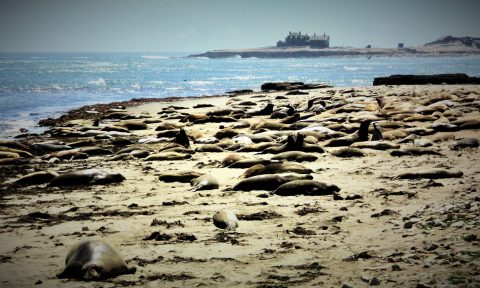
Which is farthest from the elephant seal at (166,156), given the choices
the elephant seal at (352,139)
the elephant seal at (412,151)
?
the elephant seal at (412,151)

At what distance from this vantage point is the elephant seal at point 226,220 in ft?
19.0

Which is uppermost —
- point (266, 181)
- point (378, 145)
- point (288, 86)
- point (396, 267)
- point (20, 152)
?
point (396, 267)

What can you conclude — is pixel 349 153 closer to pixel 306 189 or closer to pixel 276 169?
pixel 276 169

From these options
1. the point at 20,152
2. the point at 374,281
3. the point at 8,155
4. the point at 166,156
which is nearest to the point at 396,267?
the point at 374,281

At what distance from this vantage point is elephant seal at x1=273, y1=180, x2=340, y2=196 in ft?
23.9

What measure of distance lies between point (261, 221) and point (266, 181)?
5.73ft

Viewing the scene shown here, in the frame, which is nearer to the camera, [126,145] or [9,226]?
[9,226]

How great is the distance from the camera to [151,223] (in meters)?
6.20

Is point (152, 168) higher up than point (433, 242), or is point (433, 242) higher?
point (433, 242)

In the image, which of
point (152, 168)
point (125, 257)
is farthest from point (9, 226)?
point (152, 168)

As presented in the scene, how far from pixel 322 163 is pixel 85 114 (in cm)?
1727

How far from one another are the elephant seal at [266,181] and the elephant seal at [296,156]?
97.2 inches

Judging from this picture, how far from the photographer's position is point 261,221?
240 inches

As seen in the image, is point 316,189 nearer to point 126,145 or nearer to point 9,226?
point 9,226
